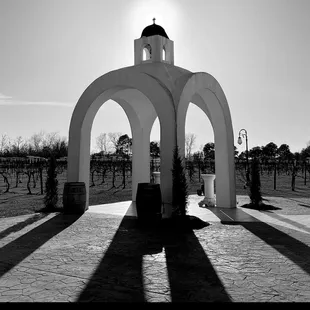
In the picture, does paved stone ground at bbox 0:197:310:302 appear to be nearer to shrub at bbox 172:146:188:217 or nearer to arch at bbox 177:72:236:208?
shrub at bbox 172:146:188:217

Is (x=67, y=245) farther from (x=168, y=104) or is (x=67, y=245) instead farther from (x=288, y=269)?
(x=168, y=104)

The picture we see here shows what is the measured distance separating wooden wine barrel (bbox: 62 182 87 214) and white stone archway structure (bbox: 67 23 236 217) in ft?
2.56

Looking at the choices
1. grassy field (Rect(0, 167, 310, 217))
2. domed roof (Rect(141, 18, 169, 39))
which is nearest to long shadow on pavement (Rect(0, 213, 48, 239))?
grassy field (Rect(0, 167, 310, 217))

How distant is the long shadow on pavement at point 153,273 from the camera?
9.77 feet

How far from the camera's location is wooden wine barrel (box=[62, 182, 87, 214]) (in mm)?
8766

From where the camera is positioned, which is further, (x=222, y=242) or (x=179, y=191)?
(x=179, y=191)

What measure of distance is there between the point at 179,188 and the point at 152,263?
138 inches

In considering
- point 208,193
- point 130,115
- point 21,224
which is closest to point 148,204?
point 21,224

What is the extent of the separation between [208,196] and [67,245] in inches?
267

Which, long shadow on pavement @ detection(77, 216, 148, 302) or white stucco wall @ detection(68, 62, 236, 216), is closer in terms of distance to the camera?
long shadow on pavement @ detection(77, 216, 148, 302)

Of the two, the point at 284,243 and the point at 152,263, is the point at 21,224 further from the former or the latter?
the point at 284,243

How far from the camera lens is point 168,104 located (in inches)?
335

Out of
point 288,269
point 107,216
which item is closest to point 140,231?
point 107,216

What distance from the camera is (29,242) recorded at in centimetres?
534
